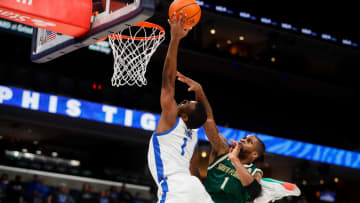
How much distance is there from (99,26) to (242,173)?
1.76m

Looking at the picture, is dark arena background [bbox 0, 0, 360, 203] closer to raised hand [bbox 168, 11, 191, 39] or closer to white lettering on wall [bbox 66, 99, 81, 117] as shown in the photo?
white lettering on wall [bbox 66, 99, 81, 117]

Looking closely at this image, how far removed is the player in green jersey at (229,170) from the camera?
403 centimetres

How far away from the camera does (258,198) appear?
4.28 meters

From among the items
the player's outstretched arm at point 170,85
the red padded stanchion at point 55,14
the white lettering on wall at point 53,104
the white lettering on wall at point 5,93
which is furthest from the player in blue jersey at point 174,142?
the white lettering on wall at point 5,93

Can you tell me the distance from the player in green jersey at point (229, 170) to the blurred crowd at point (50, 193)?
7.62 metres

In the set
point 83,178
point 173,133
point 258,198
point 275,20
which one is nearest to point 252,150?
point 258,198

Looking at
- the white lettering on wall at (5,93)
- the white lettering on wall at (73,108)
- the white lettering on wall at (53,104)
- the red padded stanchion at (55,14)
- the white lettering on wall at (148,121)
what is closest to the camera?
the red padded stanchion at (55,14)

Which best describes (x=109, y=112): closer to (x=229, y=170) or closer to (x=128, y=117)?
(x=128, y=117)

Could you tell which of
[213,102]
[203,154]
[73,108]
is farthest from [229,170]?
[203,154]

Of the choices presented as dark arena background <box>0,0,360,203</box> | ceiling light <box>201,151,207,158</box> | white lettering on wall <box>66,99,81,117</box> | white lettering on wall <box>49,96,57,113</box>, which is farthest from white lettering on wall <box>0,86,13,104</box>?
ceiling light <box>201,151,207,158</box>

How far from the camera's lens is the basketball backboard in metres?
3.91

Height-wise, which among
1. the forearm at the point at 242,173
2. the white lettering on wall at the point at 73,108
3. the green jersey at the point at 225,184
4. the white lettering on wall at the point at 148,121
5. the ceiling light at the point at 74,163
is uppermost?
the forearm at the point at 242,173

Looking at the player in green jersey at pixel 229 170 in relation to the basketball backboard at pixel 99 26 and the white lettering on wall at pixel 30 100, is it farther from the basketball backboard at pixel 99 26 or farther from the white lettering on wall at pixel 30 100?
the white lettering on wall at pixel 30 100

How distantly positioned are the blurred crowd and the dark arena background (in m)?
0.03
